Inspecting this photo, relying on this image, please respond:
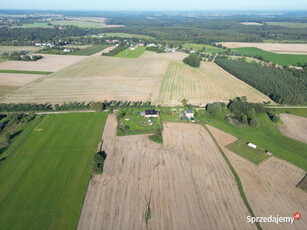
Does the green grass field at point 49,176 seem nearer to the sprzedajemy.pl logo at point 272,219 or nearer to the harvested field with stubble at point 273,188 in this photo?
the sprzedajemy.pl logo at point 272,219

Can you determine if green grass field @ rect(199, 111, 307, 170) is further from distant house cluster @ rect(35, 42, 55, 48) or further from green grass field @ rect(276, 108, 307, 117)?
distant house cluster @ rect(35, 42, 55, 48)

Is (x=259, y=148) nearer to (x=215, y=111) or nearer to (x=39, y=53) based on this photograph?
(x=215, y=111)

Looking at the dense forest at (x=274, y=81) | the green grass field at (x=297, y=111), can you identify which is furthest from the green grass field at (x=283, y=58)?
the green grass field at (x=297, y=111)

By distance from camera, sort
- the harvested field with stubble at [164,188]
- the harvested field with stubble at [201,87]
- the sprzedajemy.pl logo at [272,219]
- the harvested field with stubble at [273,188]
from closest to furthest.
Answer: the harvested field with stubble at [164,188] → the sprzedajemy.pl logo at [272,219] → the harvested field with stubble at [273,188] → the harvested field with stubble at [201,87]

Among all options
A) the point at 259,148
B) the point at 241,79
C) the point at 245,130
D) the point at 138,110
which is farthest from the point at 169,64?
the point at 259,148

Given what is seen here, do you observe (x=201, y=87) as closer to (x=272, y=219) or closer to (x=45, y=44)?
(x=272, y=219)

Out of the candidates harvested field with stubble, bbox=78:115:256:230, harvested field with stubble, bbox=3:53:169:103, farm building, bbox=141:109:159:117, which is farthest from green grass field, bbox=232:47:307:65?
harvested field with stubble, bbox=78:115:256:230
